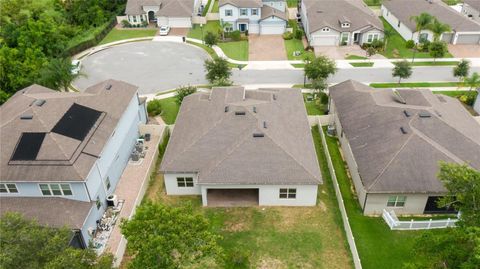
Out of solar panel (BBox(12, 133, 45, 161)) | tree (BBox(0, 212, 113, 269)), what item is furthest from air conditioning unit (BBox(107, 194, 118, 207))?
tree (BBox(0, 212, 113, 269))

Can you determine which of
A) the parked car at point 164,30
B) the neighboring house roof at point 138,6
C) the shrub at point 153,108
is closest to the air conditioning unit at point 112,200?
the shrub at point 153,108

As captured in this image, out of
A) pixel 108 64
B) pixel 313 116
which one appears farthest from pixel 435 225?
pixel 108 64

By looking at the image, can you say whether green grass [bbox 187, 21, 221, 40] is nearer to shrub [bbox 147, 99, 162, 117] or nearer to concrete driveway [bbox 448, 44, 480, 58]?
shrub [bbox 147, 99, 162, 117]

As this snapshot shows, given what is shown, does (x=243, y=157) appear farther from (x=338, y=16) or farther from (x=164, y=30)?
(x=164, y=30)

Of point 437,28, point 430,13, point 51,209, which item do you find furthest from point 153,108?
point 430,13

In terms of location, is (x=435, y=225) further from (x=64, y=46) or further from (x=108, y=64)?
(x=64, y=46)
